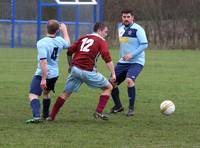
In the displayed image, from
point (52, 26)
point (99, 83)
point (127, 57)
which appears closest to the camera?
point (52, 26)

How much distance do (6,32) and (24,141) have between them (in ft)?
113

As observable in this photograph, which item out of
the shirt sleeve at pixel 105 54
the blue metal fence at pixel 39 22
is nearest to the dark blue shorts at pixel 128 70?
the shirt sleeve at pixel 105 54

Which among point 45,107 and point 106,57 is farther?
point 45,107

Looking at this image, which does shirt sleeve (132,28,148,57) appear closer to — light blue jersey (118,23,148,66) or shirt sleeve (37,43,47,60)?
light blue jersey (118,23,148,66)

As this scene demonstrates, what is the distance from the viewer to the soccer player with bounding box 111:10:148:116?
11.2 metres

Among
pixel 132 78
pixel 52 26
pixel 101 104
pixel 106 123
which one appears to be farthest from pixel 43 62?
pixel 132 78

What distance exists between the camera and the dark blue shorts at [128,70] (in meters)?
11.2

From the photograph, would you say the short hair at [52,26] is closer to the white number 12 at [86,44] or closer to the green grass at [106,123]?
the white number 12 at [86,44]

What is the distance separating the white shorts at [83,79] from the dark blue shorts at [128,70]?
122 centimetres

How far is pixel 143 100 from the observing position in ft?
43.7

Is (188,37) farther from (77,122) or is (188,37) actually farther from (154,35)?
(77,122)

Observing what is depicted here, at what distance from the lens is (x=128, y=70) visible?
1135cm

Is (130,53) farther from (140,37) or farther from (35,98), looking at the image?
(35,98)

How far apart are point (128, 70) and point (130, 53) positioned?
1.04 feet
